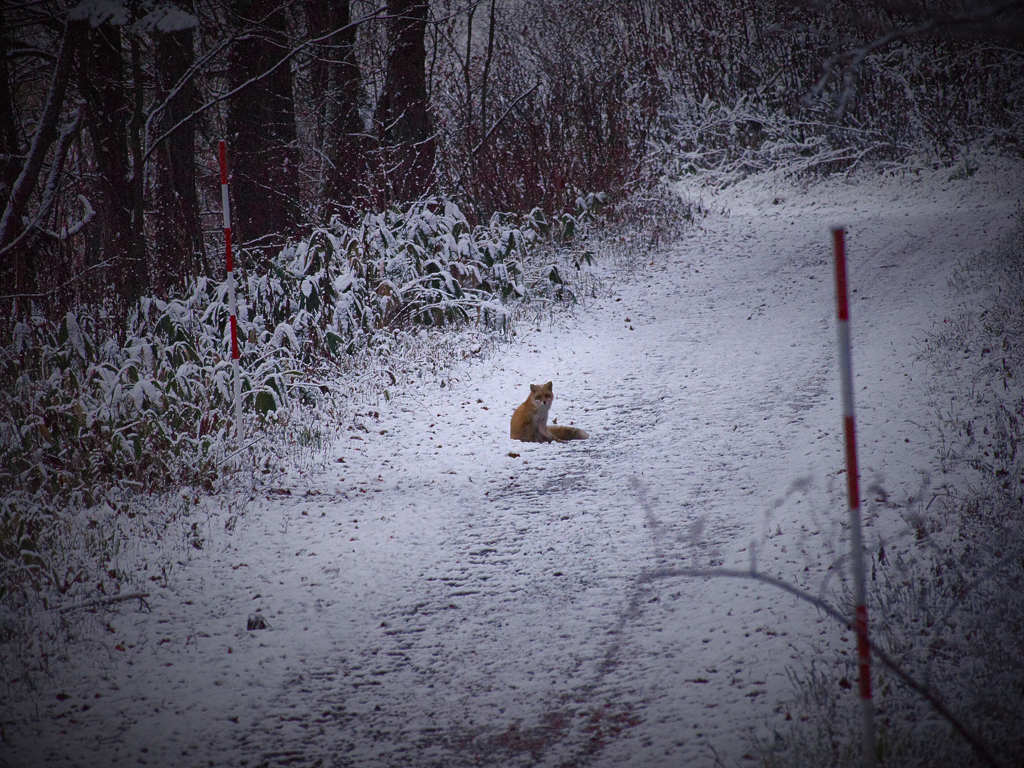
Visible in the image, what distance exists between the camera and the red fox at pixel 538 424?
6918mm

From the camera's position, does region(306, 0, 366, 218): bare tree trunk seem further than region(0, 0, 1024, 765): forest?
Yes

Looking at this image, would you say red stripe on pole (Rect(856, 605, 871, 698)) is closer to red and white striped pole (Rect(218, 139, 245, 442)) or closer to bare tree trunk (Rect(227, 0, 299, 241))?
red and white striped pole (Rect(218, 139, 245, 442))

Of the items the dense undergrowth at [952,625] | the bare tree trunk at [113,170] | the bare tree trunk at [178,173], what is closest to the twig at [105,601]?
the dense undergrowth at [952,625]

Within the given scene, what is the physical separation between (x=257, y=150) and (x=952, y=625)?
33.8 feet

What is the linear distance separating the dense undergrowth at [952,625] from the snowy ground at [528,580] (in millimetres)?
151

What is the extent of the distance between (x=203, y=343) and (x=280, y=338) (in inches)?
29.9

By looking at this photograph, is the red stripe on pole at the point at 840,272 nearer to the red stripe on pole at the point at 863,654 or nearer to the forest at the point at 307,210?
the forest at the point at 307,210

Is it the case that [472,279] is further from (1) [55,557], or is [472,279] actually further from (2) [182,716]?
(2) [182,716]

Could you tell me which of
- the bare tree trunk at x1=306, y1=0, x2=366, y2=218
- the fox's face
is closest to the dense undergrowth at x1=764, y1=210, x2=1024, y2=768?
the fox's face

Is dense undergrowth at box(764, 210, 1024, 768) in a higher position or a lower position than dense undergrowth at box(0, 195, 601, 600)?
lower

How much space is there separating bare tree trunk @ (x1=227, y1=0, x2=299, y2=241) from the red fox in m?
5.41

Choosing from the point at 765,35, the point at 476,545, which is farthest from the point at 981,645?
the point at 765,35

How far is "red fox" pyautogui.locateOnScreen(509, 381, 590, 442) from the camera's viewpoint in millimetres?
6918

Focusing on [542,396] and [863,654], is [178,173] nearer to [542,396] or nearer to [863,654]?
[542,396]
